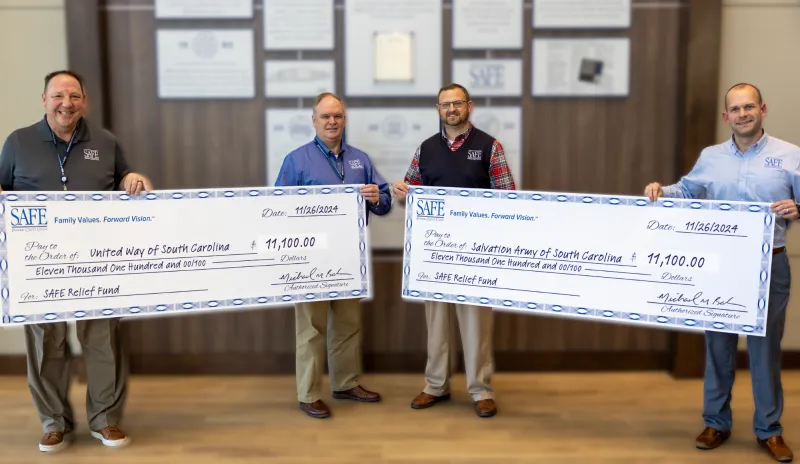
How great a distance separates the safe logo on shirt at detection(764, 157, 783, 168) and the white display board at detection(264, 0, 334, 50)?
2383mm

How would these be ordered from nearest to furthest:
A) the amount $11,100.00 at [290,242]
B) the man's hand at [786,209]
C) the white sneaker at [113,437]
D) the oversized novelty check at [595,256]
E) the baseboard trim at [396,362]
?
the man's hand at [786,209] < the oversized novelty check at [595,256] < the white sneaker at [113,437] < the amount $11,100.00 at [290,242] < the baseboard trim at [396,362]

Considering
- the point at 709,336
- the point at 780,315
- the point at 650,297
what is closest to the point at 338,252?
the point at 650,297

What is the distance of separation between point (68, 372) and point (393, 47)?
7.94 feet

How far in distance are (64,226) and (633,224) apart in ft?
8.12

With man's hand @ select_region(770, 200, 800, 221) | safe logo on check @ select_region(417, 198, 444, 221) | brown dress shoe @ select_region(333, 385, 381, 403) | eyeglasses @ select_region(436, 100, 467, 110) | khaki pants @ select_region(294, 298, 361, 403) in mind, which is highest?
eyeglasses @ select_region(436, 100, 467, 110)

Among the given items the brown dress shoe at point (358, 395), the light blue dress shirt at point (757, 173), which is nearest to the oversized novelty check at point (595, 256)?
the light blue dress shirt at point (757, 173)

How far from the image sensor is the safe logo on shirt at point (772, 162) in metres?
2.88

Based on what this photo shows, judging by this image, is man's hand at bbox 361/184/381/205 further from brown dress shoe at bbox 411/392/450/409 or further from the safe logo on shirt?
the safe logo on shirt

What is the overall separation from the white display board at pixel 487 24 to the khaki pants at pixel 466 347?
1.55 metres

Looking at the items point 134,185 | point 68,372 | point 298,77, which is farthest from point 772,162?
point 68,372

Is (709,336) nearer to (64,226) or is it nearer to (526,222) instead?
(526,222)

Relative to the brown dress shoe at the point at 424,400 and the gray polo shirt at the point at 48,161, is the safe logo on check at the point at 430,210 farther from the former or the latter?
the gray polo shirt at the point at 48,161

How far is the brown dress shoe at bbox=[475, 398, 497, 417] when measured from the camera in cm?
349
